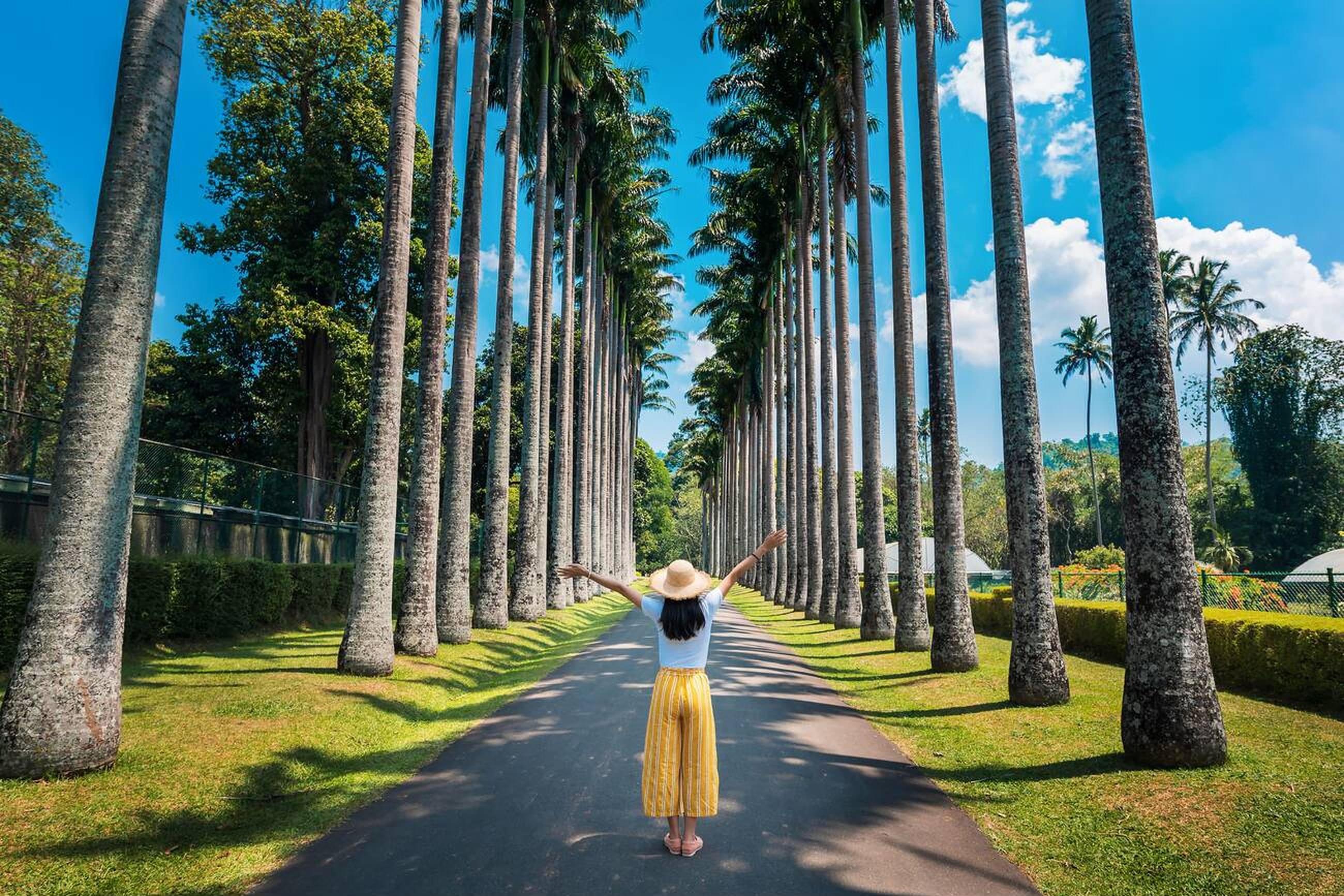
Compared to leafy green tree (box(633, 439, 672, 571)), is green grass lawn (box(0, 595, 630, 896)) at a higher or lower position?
lower

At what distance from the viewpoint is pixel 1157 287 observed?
23.5 feet

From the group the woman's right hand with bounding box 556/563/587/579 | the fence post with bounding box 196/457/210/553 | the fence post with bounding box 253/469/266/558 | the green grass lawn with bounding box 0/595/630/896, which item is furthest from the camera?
the fence post with bounding box 253/469/266/558

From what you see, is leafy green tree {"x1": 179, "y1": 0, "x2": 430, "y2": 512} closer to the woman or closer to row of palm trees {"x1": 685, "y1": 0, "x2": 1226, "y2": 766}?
row of palm trees {"x1": 685, "y1": 0, "x2": 1226, "y2": 766}

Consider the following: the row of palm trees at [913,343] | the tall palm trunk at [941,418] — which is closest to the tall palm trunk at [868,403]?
the row of palm trees at [913,343]

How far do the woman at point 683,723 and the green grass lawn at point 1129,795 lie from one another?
6.96ft

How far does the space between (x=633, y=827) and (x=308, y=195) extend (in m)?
27.9

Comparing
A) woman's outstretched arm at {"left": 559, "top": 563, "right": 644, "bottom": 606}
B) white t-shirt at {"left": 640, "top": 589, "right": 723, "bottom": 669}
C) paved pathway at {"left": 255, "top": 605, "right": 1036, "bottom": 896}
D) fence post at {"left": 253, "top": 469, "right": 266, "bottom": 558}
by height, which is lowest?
paved pathway at {"left": 255, "top": 605, "right": 1036, "bottom": 896}

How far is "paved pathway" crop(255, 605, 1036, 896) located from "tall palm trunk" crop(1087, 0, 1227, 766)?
86.1 inches

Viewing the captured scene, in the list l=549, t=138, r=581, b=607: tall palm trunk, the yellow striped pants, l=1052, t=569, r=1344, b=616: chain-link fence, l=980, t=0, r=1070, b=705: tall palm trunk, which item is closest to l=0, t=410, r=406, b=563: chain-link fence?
l=549, t=138, r=581, b=607: tall palm trunk

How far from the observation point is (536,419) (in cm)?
2280

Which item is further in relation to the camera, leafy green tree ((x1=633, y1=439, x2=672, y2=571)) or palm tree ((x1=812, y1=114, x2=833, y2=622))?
leafy green tree ((x1=633, y1=439, x2=672, y2=571))

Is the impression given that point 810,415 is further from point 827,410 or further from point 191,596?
point 191,596

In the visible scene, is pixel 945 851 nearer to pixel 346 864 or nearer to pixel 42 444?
pixel 346 864

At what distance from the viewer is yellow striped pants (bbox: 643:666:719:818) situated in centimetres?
472
